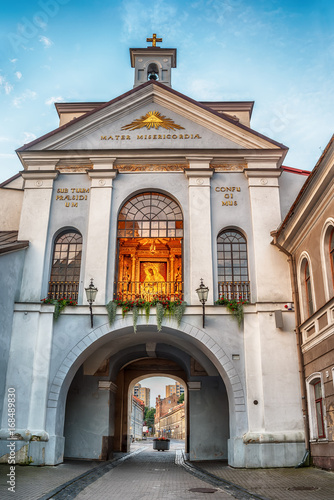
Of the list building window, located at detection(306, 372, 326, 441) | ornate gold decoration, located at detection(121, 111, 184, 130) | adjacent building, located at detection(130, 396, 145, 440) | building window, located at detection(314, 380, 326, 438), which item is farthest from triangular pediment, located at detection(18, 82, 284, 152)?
adjacent building, located at detection(130, 396, 145, 440)

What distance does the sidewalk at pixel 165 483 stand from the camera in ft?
30.8

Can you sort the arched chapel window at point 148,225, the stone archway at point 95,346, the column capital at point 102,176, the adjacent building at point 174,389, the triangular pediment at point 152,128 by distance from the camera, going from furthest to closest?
the adjacent building at point 174,389
the triangular pediment at point 152,128
the column capital at point 102,176
the arched chapel window at point 148,225
the stone archway at point 95,346

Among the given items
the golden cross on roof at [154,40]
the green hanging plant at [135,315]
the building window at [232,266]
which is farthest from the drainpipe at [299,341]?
the golden cross on roof at [154,40]

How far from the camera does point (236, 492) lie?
9805mm

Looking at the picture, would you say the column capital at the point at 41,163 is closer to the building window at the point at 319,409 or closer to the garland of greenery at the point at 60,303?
the garland of greenery at the point at 60,303

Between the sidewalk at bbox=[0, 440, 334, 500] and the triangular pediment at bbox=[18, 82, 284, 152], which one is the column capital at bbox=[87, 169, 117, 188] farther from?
the sidewalk at bbox=[0, 440, 334, 500]

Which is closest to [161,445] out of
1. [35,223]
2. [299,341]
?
[299,341]

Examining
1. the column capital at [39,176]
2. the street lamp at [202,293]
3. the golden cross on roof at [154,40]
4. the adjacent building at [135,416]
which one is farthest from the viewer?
the adjacent building at [135,416]

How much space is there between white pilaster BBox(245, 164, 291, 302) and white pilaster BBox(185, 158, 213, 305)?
1531mm

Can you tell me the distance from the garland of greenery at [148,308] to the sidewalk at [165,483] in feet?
14.5

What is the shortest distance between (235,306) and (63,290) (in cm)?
586

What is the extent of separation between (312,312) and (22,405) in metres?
9.14

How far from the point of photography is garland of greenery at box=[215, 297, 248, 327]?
15.4m

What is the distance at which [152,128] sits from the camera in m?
18.5
